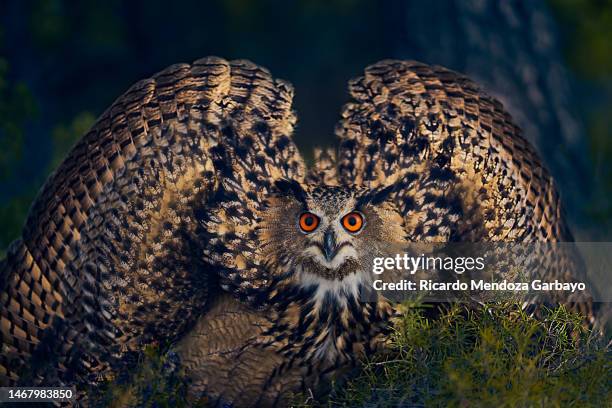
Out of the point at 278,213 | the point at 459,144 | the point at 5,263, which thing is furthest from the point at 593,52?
the point at 5,263

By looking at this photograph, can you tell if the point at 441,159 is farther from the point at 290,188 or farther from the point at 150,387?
the point at 150,387

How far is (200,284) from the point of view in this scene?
4.34 m

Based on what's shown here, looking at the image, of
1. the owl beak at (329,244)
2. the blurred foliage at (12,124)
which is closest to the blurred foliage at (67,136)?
the blurred foliage at (12,124)

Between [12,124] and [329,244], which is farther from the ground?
[12,124]

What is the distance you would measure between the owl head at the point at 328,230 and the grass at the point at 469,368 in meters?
0.32

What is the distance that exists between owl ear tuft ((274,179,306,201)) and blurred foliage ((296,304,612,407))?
26.4 inches

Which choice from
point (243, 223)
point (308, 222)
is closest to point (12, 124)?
point (243, 223)

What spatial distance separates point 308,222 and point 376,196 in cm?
33

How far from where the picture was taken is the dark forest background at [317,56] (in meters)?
7.30

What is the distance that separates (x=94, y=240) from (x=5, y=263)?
0.73m

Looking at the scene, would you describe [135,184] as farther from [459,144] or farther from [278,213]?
[459,144]

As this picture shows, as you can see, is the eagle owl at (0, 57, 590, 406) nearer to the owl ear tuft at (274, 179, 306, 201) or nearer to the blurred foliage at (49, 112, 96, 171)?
the owl ear tuft at (274, 179, 306, 201)

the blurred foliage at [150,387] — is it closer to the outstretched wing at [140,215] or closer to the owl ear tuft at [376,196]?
the outstretched wing at [140,215]

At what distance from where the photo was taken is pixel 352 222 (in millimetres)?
4004
